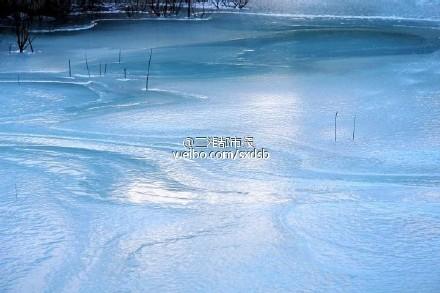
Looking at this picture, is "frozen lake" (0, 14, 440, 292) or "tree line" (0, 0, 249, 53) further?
"tree line" (0, 0, 249, 53)

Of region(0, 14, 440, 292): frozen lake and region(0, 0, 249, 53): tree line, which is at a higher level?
region(0, 0, 249, 53): tree line

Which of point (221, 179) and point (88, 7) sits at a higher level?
point (88, 7)

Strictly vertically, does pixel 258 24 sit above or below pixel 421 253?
above

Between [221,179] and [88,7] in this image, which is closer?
[221,179]

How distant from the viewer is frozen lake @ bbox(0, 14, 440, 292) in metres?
2.38

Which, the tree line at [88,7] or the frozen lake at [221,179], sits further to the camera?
the tree line at [88,7]

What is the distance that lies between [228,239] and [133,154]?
127 centimetres

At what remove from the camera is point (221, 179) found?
131 inches

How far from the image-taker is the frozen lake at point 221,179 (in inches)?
93.5

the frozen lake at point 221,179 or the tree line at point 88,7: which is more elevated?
the tree line at point 88,7

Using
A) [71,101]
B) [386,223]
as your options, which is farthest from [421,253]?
[71,101]

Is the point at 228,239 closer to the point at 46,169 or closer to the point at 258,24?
the point at 46,169

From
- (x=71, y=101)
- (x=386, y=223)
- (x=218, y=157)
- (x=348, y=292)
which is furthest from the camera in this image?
(x=71, y=101)

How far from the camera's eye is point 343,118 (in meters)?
4.53
